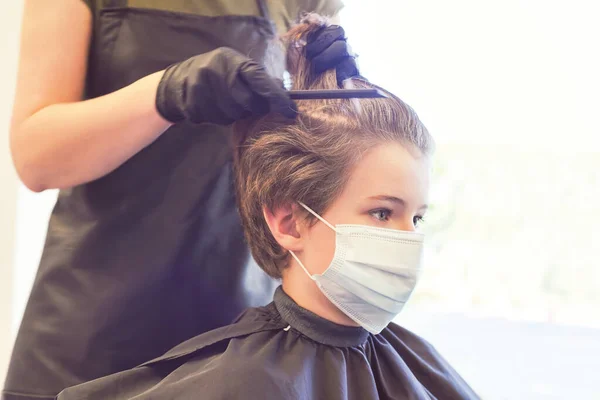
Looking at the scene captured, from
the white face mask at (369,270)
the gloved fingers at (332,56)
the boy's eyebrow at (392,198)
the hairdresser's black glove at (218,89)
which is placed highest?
the gloved fingers at (332,56)

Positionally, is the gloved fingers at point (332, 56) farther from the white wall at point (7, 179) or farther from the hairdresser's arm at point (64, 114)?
the white wall at point (7, 179)

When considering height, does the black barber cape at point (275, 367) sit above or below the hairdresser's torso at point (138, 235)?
below

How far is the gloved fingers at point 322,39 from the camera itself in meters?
1.07

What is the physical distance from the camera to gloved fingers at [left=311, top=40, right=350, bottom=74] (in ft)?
3.48

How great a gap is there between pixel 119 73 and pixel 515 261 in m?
1.28

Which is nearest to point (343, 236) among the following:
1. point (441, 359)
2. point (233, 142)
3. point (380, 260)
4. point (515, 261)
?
point (380, 260)

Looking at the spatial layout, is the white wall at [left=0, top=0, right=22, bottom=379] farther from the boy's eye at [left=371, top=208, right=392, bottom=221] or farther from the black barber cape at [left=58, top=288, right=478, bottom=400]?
the boy's eye at [left=371, top=208, right=392, bottom=221]

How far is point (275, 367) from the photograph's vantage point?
0.99m

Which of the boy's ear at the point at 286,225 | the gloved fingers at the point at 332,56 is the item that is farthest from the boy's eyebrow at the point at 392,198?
the gloved fingers at the point at 332,56

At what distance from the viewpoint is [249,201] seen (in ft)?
3.72

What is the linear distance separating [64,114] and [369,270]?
59cm

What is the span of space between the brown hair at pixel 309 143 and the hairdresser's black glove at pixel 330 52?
0.01 metres

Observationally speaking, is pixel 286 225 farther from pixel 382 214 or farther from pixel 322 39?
pixel 322 39

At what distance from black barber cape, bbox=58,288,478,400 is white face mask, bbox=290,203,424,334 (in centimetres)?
6
